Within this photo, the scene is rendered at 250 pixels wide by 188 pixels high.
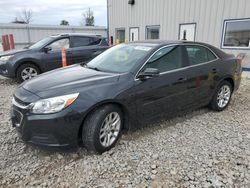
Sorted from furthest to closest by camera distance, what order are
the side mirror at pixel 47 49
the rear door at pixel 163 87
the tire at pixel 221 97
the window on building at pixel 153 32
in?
1. the window on building at pixel 153 32
2. the side mirror at pixel 47 49
3. the tire at pixel 221 97
4. the rear door at pixel 163 87

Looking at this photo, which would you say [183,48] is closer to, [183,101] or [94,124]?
[183,101]

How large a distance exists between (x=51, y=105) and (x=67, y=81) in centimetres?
50

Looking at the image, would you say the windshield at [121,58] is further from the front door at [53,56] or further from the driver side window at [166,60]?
the front door at [53,56]

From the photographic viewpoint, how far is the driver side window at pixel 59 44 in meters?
6.79

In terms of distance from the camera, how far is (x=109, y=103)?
2805 mm

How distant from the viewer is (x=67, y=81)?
2.87m

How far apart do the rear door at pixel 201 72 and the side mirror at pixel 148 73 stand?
0.91m

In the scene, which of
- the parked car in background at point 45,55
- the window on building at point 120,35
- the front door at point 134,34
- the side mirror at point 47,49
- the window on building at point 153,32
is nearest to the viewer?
the parked car in background at point 45,55

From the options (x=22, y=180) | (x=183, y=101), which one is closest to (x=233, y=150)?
(x=183, y=101)

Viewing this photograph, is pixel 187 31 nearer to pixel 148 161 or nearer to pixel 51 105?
pixel 148 161

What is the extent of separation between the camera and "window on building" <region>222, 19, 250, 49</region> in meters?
8.21

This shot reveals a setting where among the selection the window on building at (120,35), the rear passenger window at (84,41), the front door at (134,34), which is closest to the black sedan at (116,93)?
the rear passenger window at (84,41)

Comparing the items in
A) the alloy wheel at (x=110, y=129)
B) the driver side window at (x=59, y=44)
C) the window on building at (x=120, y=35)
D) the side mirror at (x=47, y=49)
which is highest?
the window on building at (x=120, y=35)

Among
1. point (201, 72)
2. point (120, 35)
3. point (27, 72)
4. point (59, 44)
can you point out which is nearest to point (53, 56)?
point (59, 44)
